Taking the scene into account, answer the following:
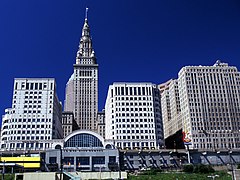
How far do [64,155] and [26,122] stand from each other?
113 feet

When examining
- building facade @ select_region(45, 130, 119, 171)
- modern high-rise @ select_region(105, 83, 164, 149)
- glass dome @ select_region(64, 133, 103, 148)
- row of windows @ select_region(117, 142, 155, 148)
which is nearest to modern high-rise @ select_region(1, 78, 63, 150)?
glass dome @ select_region(64, 133, 103, 148)

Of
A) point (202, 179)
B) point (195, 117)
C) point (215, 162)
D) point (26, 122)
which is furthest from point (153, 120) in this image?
point (202, 179)

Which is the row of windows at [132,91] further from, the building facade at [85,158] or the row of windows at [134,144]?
the building facade at [85,158]

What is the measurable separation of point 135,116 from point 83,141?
3382cm

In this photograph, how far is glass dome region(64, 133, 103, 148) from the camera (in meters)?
157

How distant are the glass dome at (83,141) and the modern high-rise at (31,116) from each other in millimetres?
13020

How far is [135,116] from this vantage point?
17338 cm

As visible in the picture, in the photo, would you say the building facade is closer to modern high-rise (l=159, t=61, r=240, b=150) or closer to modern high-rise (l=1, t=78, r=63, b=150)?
modern high-rise (l=1, t=78, r=63, b=150)

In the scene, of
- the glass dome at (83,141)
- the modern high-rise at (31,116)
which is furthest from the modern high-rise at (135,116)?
the modern high-rise at (31,116)

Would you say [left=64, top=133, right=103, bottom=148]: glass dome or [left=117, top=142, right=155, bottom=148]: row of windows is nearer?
[left=64, top=133, right=103, bottom=148]: glass dome

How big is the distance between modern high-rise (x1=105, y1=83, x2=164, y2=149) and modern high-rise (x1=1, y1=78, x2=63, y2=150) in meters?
34.8

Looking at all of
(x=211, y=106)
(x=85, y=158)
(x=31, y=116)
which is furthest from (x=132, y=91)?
(x=31, y=116)

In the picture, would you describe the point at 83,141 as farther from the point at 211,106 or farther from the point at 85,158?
the point at 211,106

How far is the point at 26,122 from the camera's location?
16575 cm
